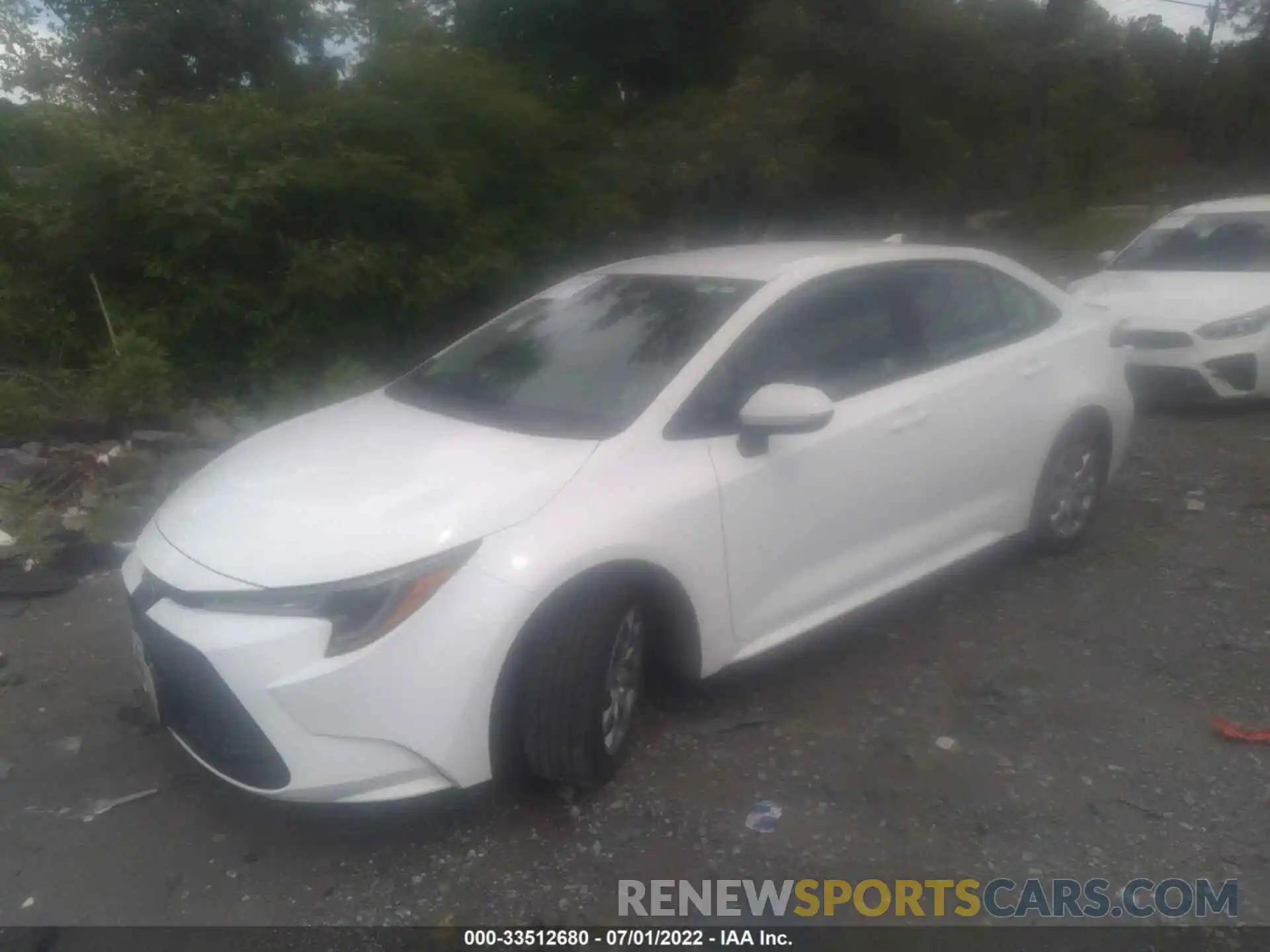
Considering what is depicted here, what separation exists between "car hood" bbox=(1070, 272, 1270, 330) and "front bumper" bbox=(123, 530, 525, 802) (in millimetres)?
5749

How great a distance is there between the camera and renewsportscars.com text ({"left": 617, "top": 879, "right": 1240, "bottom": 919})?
9.95 feet

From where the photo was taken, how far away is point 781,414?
3611 millimetres

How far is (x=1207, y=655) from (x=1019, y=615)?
2.45ft

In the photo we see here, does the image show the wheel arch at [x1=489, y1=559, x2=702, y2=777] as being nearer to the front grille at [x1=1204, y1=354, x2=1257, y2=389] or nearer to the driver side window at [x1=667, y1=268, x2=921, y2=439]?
the driver side window at [x1=667, y1=268, x2=921, y2=439]

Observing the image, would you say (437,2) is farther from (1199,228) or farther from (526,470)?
(526,470)

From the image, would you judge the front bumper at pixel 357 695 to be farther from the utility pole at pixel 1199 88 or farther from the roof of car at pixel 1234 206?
the utility pole at pixel 1199 88

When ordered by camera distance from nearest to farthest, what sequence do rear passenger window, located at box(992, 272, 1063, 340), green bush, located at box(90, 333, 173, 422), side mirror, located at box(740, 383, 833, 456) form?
1. side mirror, located at box(740, 383, 833, 456)
2. rear passenger window, located at box(992, 272, 1063, 340)
3. green bush, located at box(90, 333, 173, 422)

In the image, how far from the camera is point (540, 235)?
26.9ft

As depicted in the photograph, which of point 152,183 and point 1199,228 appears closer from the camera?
point 152,183

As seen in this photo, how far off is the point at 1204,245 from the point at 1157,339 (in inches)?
64.1

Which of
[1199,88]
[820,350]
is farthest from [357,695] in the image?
[1199,88]

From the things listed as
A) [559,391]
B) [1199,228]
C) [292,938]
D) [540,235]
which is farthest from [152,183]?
[1199,228]

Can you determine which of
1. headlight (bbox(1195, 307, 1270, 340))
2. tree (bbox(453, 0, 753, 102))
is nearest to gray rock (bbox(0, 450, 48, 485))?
tree (bbox(453, 0, 753, 102))

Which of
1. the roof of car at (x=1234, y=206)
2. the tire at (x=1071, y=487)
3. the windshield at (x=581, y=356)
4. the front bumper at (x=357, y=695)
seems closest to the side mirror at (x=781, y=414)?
the windshield at (x=581, y=356)
